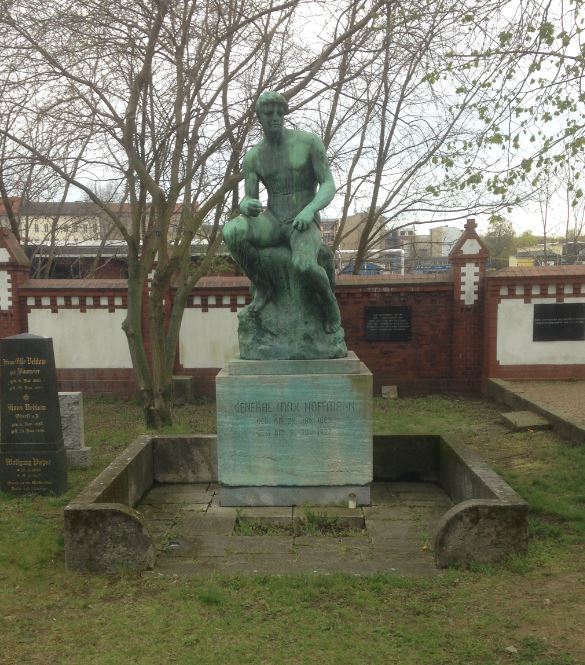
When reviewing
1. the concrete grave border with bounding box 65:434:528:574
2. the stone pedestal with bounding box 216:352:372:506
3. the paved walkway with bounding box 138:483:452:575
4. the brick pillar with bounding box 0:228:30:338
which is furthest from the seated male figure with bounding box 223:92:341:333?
the brick pillar with bounding box 0:228:30:338

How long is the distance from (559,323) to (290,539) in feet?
31.2

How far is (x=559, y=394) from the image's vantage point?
11.1 meters

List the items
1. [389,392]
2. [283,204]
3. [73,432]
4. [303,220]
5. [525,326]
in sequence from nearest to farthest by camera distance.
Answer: [303,220]
[283,204]
[73,432]
[525,326]
[389,392]

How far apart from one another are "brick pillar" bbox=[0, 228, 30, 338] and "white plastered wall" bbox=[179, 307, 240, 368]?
3128 mm

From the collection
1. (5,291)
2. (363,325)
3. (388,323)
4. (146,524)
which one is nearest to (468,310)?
(388,323)

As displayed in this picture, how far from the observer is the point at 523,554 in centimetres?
424

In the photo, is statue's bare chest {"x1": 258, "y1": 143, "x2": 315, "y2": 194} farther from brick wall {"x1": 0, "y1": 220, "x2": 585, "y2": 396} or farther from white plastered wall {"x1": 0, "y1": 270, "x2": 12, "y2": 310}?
white plastered wall {"x1": 0, "y1": 270, "x2": 12, "y2": 310}

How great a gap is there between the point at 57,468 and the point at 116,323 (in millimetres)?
6839

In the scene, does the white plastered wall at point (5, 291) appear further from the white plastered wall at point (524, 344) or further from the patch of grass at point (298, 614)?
the white plastered wall at point (524, 344)

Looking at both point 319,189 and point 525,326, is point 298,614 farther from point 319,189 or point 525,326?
point 525,326

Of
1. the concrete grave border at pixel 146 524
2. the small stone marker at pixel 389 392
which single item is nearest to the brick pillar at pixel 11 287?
the small stone marker at pixel 389 392

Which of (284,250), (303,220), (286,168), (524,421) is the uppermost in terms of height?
(286,168)

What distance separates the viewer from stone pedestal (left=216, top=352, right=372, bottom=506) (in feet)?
17.0

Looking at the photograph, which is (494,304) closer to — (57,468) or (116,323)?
(116,323)
